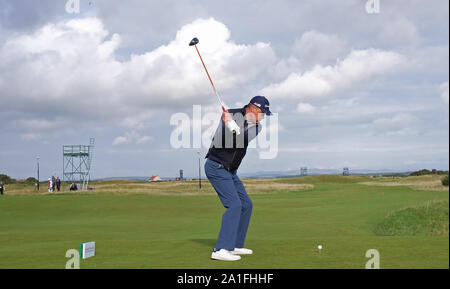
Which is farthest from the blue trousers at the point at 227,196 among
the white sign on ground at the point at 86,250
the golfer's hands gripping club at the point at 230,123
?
the white sign on ground at the point at 86,250

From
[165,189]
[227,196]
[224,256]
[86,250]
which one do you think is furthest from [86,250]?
[165,189]

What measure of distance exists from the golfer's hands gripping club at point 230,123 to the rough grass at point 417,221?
14300 mm

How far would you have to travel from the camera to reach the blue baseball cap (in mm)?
8466

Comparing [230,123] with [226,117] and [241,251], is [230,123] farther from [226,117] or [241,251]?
[241,251]

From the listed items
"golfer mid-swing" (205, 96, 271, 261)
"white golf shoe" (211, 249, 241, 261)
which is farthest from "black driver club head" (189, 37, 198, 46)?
"white golf shoe" (211, 249, 241, 261)

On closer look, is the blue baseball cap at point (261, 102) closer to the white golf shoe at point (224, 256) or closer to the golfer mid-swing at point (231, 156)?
the golfer mid-swing at point (231, 156)

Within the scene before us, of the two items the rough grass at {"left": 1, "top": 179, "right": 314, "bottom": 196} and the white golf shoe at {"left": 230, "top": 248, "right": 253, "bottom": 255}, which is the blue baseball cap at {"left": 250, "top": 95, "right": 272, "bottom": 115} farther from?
the rough grass at {"left": 1, "top": 179, "right": 314, "bottom": 196}

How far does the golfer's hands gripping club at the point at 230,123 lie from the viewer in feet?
26.3

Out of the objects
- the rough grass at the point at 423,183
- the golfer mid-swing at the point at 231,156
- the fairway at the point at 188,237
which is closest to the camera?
the fairway at the point at 188,237

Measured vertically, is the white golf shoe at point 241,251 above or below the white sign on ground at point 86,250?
below

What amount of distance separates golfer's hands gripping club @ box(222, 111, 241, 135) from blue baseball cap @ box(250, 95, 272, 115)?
0.53 m

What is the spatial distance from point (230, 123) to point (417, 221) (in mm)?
17354
